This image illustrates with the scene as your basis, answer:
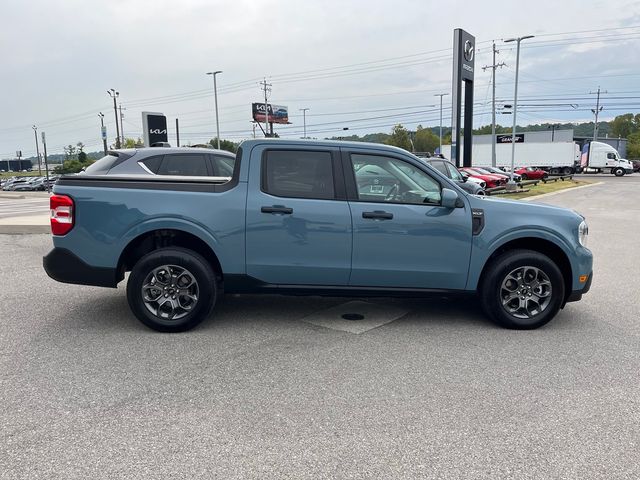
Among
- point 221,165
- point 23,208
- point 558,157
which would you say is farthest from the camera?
point 558,157

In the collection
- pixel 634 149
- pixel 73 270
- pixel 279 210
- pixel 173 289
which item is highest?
pixel 634 149

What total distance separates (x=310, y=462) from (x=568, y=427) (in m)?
1.67

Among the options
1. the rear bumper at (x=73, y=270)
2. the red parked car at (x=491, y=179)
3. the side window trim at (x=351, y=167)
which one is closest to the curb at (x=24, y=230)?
the rear bumper at (x=73, y=270)

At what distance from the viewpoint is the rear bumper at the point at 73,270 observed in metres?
4.78

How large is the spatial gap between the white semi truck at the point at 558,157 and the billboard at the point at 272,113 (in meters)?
35.4

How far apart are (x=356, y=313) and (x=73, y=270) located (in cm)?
287

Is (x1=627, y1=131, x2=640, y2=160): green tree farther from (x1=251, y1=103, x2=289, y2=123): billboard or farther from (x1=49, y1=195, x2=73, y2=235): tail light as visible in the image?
(x1=49, y1=195, x2=73, y2=235): tail light

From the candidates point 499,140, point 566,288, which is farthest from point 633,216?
point 499,140

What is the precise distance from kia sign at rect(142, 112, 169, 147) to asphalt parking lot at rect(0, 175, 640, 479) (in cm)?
1631

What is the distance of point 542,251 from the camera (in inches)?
204

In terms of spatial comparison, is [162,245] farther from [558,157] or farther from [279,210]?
[558,157]

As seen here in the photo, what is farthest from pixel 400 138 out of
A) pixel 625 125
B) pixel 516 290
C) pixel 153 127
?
pixel 516 290

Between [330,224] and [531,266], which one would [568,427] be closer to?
[531,266]

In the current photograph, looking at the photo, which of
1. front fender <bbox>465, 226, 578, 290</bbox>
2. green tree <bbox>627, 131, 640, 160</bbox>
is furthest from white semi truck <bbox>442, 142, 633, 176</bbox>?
front fender <bbox>465, 226, 578, 290</bbox>
